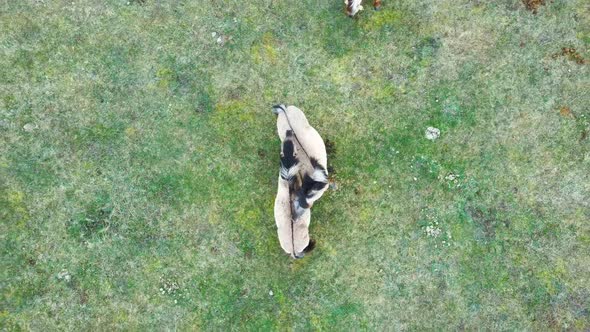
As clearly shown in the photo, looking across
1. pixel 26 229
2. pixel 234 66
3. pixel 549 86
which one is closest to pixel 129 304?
pixel 26 229

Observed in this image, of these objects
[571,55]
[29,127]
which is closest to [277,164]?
[29,127]

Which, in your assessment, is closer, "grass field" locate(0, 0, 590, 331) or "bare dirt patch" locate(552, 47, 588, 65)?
"grass field" locate(0, 0, 590, 331)

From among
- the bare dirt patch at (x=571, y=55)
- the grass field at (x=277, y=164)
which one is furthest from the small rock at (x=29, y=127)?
the bare dirt patch at (x=571, y=55)

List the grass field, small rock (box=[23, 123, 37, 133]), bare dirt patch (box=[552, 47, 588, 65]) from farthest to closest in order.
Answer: small rock (box=[23, 123, 37, 133]) < bare dirt patch (box=[552, 47, 588, 65]) < the grass field

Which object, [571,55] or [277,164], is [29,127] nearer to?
[277,164]

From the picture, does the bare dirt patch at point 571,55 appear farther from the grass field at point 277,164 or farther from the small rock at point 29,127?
the small rock at point 29,127

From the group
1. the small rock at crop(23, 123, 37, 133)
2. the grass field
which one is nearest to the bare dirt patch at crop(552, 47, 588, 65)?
the grass field

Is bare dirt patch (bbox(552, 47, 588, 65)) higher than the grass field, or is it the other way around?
bare dirt patch (bbox(552, 47, 588, 65))

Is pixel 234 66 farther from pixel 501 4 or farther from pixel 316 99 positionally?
pixel 501 4

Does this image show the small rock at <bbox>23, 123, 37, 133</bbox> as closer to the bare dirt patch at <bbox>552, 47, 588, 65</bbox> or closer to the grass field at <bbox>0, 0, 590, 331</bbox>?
the grass field at <bbox>0, 0, 590, 331</bbox>
